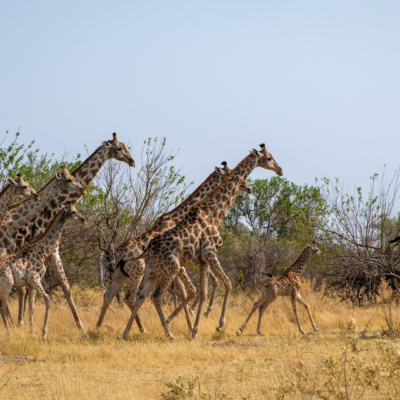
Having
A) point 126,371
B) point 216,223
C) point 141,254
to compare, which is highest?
point 216,223

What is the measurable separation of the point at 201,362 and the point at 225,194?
3.82 m

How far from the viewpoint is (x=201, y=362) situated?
25.2 feet

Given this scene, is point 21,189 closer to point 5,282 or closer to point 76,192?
point 76,192

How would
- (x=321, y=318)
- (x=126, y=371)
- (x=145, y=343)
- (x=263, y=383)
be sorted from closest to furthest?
(x=263, y=383) < (x=126, y=371) < (x=145, y=343) < (x=321, y=318)

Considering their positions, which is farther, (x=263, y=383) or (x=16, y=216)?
(x=16, y=216)

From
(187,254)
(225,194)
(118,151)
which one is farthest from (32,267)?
(225,194)

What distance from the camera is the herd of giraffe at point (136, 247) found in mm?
9359

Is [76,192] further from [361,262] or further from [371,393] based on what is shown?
[371,393]

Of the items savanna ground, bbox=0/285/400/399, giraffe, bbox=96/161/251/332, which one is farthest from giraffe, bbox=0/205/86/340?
giraffe, bbox=96/161/251/332

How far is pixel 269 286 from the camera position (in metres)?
10.8

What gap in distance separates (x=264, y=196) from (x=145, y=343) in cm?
2522

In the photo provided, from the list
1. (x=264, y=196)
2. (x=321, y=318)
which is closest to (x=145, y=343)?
(x=321, y=318)

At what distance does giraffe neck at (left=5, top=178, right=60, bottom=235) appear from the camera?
10.9m

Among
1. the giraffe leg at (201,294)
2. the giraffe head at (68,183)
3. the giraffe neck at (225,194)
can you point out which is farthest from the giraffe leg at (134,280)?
the giraffe head at (68,183)
